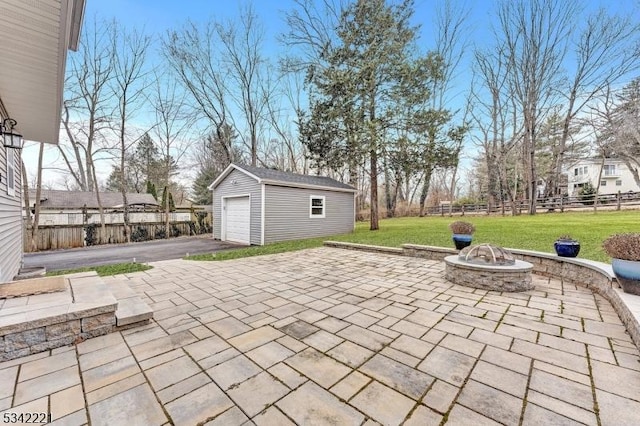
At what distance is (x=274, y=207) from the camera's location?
32.7 feet

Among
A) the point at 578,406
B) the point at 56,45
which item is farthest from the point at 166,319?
the point at 578,406

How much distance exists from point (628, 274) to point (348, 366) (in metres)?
3.21

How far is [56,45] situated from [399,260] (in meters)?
6.32

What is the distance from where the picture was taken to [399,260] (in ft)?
20.1

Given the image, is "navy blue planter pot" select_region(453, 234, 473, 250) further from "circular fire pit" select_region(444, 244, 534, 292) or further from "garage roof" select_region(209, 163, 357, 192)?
"garage roof" select_region(209, 163, 357, 192)

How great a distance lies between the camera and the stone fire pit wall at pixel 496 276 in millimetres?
3797

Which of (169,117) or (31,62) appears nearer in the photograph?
(31,62)

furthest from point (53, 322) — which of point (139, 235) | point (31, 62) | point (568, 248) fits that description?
point (139, 235)

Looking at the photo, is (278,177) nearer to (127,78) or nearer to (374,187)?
(374,187)

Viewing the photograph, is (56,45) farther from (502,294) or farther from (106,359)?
(502,294)

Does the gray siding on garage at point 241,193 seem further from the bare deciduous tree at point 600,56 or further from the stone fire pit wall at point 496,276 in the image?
the bare deciduous tree at point 600,56

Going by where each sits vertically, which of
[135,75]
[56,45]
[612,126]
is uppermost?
[135,75]

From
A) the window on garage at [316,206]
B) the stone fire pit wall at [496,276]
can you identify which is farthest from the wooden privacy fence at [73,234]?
the stone fire pit wall at [496,276]

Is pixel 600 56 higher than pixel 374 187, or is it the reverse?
pixel 600 56
